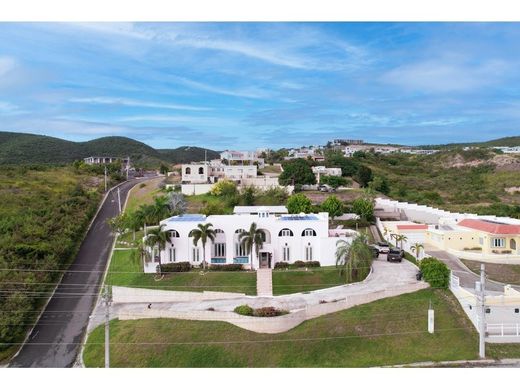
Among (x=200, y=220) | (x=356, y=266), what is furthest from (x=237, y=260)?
(x=356, y=266)

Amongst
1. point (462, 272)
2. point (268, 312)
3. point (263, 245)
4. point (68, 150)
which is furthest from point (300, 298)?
point (68, 150)

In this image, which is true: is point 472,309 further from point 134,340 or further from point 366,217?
point 366,217

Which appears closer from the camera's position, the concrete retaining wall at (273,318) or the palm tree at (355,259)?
the concrete retaining wall at (273,318)

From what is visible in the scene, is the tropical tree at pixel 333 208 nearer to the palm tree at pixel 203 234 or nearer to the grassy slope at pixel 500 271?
the grassy slope at pixel 500 271

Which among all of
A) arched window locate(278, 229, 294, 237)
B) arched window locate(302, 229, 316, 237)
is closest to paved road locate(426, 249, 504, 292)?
arched window locate(302, 229, 316, 237)

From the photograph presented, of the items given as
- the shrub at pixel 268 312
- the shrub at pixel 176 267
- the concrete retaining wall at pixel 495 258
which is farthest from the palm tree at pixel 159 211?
the concrete retaining wall at pixel 495 258

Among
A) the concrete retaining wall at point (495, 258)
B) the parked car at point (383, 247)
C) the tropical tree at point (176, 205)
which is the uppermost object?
the tropical tree at point (176, 205)

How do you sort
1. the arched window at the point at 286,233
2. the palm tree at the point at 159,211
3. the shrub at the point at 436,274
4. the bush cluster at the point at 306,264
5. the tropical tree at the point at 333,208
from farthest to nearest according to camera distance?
the tropical tree at the point at 333,208 < the palm tree at the point at 159,211 < the arched window at the point at 286,233 < the bush cluster at the point at 306,264 < the shrub at the point at 436,274
